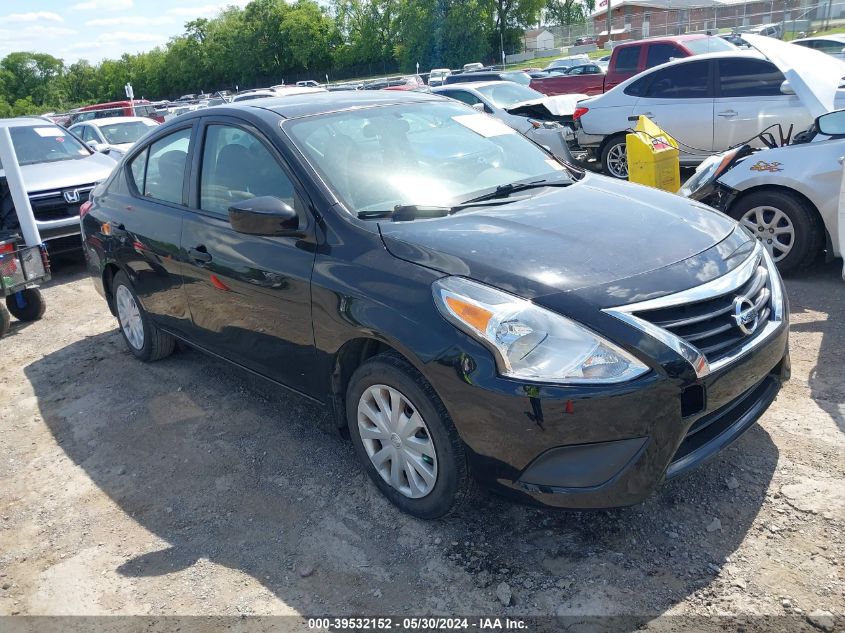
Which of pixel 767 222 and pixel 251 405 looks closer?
pixel 251 405

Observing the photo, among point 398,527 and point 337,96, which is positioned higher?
point 337,96

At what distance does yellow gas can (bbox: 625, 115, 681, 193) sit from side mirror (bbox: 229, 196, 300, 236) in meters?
4.66

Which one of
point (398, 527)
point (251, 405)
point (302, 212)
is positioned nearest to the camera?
point (398, 527)

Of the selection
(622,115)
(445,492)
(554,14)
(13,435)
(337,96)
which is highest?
(554,14)

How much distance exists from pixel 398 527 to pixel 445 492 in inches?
14.8

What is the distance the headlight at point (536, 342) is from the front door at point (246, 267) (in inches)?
38.7

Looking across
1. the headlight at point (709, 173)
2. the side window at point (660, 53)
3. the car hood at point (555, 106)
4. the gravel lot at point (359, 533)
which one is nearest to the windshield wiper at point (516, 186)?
the gravel lot at point (359, 533)

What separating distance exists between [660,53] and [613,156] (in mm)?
4498

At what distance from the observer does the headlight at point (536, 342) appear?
101 inches

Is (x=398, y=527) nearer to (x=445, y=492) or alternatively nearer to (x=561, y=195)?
(x=445, y=492)

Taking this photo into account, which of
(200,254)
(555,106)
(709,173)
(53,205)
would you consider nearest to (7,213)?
(53,205)

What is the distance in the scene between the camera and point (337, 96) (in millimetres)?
4207

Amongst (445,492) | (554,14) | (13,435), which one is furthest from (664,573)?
(554,14)

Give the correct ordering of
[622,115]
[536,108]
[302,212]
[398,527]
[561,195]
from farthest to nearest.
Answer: [536,108], [622,115], [561,195], [302,212], [398,527]
